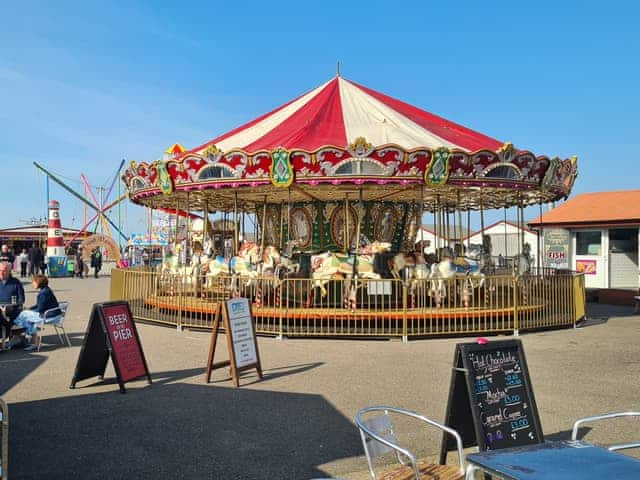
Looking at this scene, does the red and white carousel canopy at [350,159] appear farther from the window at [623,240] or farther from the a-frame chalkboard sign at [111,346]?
the window at [623,240]

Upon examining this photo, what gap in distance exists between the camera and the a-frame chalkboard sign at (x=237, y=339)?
7.10 m

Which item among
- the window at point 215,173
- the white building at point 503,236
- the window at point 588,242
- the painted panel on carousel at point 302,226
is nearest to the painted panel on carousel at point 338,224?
the painted panel on carousel at point 302,226

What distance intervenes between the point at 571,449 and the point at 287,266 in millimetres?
10795

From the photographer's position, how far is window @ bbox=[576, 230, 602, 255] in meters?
19.5

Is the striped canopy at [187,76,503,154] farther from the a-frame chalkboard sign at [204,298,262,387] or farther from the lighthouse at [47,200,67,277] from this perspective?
the lighthouse at [47,200,67,277]

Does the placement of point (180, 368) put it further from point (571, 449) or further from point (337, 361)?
point (571, 449)

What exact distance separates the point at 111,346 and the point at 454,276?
22.9 feet

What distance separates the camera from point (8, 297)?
9352 millimetres

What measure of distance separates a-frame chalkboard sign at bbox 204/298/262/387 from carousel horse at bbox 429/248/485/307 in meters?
4.24

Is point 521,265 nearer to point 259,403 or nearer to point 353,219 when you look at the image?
point 353,219

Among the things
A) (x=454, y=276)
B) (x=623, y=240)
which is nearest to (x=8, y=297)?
(x=454, y=276)

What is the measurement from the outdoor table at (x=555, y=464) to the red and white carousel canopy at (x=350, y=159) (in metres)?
8.65

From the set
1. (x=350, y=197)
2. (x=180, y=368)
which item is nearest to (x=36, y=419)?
(x=180, y=368)

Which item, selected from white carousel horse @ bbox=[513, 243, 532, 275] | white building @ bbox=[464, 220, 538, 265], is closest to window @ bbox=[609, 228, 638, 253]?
white carousel horse @ bbox=[513, 243, 532, 275]
